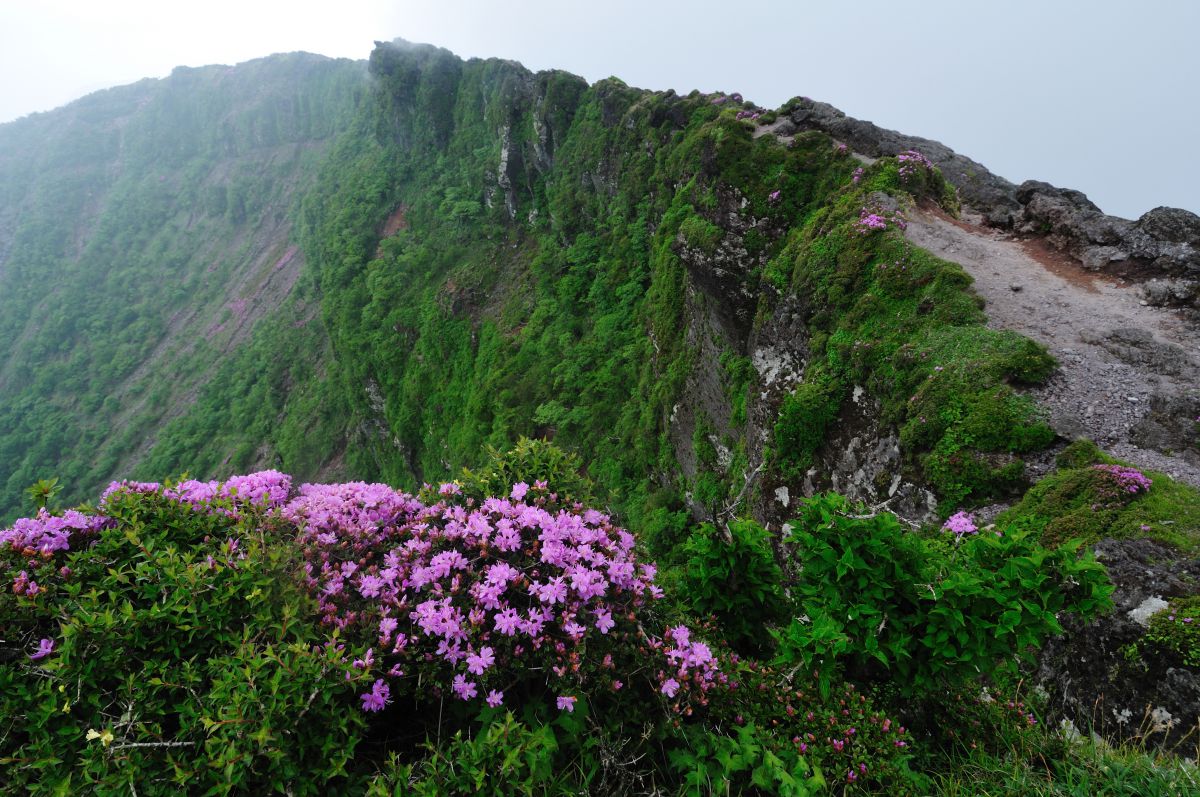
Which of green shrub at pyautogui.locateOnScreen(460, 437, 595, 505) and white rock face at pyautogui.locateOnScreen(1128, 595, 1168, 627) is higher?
green shrub at pyautogui.locateOnScreen(460, 437, 595, 505)

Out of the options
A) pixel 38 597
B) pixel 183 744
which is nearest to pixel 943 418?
pixel 183 744

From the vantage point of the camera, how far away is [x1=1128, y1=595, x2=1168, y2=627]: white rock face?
538cm

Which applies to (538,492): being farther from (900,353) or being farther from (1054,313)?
(1054,313)

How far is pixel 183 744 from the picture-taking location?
269 cm

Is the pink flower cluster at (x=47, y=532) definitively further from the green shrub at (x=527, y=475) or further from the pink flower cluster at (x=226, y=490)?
the green shrub at (x=527, y=475)

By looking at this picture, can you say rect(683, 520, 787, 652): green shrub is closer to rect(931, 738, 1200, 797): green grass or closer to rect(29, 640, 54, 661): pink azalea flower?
rect(931, 738, 1200, 797): green grass

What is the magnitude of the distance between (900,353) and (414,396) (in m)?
29.3

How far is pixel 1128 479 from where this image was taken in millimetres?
6734

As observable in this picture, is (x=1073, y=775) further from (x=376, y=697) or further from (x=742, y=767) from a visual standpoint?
(x=376, y=697)

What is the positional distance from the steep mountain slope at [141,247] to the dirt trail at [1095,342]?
46504 millimetres

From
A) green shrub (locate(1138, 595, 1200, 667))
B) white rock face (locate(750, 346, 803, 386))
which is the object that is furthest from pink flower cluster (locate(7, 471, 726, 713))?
white rock face (locate(750, 346, 803, 386))

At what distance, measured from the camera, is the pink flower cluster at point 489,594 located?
3354mm

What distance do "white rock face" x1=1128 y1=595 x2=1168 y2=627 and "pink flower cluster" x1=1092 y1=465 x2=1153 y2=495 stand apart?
172cm

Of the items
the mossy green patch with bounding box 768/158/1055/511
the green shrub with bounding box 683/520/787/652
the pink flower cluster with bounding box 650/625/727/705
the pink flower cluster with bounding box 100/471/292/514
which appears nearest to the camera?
the pink flower cluster with bounding box 650/625/727/705
